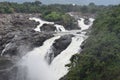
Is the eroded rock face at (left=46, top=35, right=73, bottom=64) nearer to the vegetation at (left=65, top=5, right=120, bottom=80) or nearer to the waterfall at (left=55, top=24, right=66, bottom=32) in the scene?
the vegetation at (left=65, top=5, right=120, bottom=80)

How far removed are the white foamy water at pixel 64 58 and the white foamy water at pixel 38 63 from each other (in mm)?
785

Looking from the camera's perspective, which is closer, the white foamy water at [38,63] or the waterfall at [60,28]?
the white foamy water at [38,63]

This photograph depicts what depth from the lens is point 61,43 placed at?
44.3 m

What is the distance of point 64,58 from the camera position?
41344 millimetres

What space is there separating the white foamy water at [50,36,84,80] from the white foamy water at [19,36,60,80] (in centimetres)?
79

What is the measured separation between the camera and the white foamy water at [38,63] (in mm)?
39188

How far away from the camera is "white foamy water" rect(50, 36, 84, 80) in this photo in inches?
1526

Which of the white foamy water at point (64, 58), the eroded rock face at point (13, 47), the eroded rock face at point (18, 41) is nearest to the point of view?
the white foamy water at point (64, 58)

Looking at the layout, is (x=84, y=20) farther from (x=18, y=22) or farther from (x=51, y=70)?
(x=51, y=70)

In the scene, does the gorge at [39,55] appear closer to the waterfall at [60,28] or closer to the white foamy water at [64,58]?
the white foamy water at [64,58]

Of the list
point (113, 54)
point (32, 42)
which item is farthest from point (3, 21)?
point (113, 54)

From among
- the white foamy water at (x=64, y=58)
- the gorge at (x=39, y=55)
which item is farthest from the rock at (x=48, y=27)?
the white foamy water at (x=64, y=58)

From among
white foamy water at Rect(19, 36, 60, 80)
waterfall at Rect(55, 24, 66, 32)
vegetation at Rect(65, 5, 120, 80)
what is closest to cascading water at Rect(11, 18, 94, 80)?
white foamy water at Rect(19, 36, 60, 80)

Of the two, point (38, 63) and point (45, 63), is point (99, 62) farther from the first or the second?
point (38, 63)
